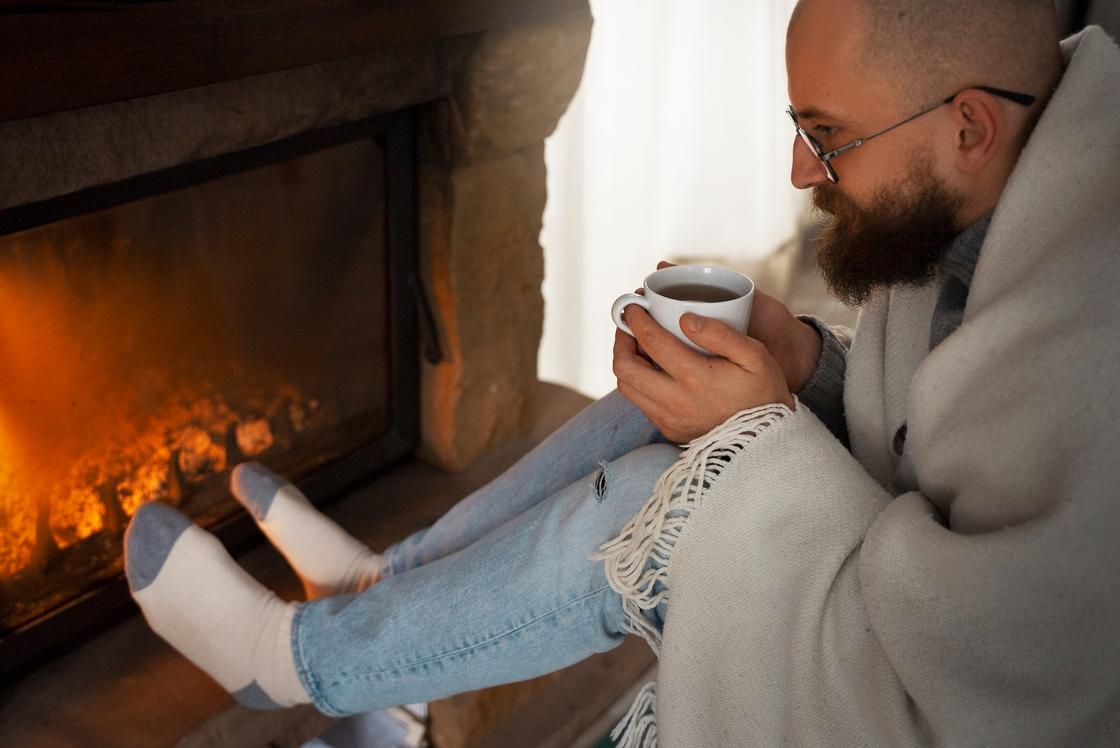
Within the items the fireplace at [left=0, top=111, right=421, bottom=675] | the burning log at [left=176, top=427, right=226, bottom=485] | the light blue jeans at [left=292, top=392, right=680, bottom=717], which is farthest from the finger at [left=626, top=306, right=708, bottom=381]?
the burning log at [left=176, top=427, right=226, bottom=485]

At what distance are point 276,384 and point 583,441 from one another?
21.7 inches

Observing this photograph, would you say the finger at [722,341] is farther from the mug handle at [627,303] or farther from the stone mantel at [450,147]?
the stone mantel at [450,147]

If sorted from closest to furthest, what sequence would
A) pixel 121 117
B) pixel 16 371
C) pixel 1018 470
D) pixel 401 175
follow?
pixel 1018 470, pixel 121 117, pixel 16 371, pixel 401 175

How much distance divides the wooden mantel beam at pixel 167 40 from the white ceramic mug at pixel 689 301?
0.44m

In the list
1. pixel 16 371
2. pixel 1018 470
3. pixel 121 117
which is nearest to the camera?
pixel 1018 470

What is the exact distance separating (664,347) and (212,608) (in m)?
0.59

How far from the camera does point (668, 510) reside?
923mm

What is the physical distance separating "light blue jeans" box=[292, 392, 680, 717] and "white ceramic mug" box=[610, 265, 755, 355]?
14 centimetres

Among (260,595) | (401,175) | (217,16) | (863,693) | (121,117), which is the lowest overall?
(260,595)

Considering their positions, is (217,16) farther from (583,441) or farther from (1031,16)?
(1031,16)

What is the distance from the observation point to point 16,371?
1182mm

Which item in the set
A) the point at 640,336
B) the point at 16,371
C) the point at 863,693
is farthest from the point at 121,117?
the point at 863,693

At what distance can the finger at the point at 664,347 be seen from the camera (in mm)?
930

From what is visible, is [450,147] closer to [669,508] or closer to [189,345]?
[189,345]
